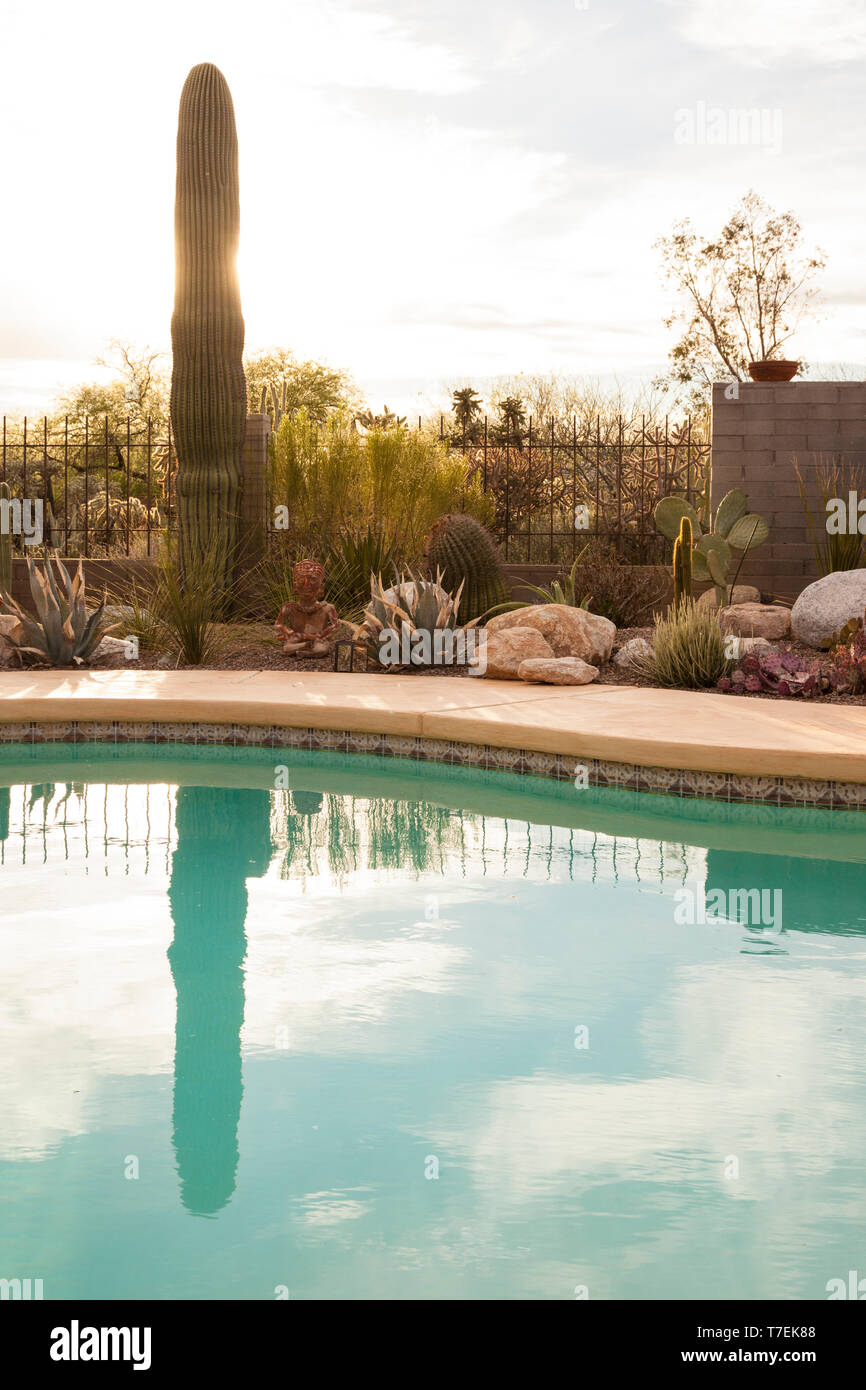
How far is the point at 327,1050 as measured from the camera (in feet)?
11.0

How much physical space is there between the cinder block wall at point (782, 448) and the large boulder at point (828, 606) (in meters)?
1.48

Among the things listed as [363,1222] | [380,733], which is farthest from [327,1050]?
[380,733]

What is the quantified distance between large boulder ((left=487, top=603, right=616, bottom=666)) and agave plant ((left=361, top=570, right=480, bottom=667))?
43 centimetres

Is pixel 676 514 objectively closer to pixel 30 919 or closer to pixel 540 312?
pixel 30 919

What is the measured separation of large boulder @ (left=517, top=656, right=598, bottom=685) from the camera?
318 inches

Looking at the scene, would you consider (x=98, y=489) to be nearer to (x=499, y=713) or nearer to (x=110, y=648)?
(x=110, y=648)

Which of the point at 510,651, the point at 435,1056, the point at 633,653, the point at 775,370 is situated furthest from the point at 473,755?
the point at 775,370

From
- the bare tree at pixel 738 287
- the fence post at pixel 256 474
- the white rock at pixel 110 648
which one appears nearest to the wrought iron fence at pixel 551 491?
the fence post at pixel 256 474

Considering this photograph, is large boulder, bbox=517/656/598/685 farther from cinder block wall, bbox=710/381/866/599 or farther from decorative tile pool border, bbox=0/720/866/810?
cinder block wall, bbox=710/381/866/599

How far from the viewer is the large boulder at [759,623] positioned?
31.2 feet

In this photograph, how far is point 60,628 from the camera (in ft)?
28.7

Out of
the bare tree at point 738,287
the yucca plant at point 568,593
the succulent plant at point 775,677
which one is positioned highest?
the bare tree at point 738,287

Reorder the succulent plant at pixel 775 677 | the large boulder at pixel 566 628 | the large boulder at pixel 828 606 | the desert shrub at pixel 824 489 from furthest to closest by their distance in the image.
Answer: the desert shrub at pixel 824 489 < the large boulder at pixel 828 606 < the large boulder at pixel 566 628 < the succulent plant at pixel 775 677

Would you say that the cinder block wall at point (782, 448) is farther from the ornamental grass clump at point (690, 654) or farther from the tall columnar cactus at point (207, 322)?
the tall columnar cactus at point (207, 322)
